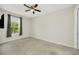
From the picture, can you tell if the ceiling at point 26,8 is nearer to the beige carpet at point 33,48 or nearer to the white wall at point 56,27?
the white wall at point 56,27

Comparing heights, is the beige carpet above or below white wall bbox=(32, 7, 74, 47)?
below

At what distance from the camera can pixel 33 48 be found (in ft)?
5.70

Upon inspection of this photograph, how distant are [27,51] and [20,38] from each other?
1.06 feet

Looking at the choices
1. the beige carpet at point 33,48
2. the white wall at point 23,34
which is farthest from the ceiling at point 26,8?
the beige carpet at point 33,48

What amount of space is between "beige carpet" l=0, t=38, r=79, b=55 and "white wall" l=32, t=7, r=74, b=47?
11 centimetres

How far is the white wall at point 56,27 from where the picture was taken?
1.77m

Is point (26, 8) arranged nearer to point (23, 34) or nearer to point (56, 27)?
point (23, 34)

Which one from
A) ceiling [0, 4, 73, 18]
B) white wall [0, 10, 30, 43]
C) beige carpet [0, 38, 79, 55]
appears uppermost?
ceiling [0, 4, 73, 18]

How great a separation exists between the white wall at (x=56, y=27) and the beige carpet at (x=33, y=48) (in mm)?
113

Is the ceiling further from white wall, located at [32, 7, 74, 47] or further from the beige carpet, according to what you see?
the beige carpet

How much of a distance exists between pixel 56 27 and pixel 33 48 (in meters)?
0.67

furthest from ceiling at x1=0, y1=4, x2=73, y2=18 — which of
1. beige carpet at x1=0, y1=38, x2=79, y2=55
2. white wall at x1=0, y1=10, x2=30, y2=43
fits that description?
beige carpet at x1=0, y1=38, x2=79, y2=55

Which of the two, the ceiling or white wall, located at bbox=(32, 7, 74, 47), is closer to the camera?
the ceiling

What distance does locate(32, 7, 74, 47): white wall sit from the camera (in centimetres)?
177
